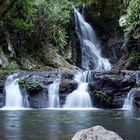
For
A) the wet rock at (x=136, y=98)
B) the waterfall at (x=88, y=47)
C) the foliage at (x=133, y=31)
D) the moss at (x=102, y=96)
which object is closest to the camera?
the wet rock at (x=136, y=98)

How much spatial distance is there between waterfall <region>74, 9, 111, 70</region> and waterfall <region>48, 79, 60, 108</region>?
468 inches

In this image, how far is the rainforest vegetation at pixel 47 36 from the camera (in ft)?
96.5

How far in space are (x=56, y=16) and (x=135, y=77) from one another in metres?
10.2

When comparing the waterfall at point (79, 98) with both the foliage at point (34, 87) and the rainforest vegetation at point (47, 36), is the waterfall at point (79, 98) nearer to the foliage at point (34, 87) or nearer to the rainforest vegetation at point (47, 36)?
the foliage at point (34, 87)

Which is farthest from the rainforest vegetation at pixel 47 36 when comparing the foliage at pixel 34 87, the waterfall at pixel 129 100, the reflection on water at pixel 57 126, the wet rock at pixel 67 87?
the reflection on water at pixel 57 126

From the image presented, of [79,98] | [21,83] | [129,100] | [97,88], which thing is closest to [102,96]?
[97,88]

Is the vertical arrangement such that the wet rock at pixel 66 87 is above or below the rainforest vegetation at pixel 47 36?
below

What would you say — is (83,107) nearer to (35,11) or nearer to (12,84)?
(12,84)

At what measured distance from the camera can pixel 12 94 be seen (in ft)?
77.9

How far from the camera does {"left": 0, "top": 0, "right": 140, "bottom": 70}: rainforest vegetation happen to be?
29.4m

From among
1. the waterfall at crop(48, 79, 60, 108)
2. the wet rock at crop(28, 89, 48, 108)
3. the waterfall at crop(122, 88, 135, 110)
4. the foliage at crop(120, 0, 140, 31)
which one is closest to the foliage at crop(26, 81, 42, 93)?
the wet rock at crop(28, 89, 48, 108)

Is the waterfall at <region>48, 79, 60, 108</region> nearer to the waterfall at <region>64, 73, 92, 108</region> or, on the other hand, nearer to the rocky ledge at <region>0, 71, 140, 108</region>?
the rocky ledge at <region>0, 71, 140, 108</region>

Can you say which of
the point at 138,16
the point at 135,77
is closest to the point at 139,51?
the point at 138,16

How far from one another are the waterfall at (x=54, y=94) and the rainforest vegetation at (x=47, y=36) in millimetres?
5986
